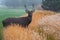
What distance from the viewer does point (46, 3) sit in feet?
24.3

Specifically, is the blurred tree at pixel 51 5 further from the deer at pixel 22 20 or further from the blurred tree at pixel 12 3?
the blurred tree at pixel 12 3

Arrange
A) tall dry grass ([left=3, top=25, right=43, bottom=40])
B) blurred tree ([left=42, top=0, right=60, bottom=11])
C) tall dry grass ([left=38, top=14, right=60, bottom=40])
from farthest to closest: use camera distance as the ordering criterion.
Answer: blurred tree ([left=42, top=0, right=60, bottom=11]) → tall dry grass ([left=38, top=14, right=60, bottom=40]) → tall dry grass ([left=3, top=25, right=43, bottom=40])

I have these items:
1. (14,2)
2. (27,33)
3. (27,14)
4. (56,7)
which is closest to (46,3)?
(56,7)

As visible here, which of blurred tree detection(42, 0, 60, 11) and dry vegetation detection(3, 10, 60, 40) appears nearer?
dry vegetation detection(3, 10, 60, 40)

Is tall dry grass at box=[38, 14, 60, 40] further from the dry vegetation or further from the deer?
the deer

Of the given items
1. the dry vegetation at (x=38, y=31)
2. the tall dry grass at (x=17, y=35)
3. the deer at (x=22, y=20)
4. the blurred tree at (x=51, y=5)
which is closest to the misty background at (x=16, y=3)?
the deer at (x=22, y=20)

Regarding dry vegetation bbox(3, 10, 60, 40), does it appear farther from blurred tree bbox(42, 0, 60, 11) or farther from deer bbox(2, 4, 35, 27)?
blurred tree bbox(42, 0, 60, 11)

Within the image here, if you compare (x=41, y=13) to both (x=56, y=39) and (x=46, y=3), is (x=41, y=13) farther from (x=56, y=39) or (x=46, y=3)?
(x=56, y=39)

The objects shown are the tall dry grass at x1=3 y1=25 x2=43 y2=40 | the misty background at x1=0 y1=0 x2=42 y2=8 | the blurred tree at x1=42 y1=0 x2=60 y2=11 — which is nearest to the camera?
the tall dry grass at x1=3 y1=25 x2=43 y2=40

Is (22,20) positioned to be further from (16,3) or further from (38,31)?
(38,31)

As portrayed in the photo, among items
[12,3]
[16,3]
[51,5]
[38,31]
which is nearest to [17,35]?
[38,31]

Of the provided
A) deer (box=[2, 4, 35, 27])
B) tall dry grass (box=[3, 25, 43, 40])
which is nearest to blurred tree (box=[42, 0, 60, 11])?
deer (box=[2, 4, 35, 27])

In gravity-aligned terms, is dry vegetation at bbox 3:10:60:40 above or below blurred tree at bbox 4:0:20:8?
below

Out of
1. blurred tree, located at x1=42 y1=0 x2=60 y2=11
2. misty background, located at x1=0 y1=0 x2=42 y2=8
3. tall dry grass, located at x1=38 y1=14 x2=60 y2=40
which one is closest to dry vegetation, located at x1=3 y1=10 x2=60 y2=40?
tall dry grass, located at x1=38 y1=14 x2=60 y2=40
